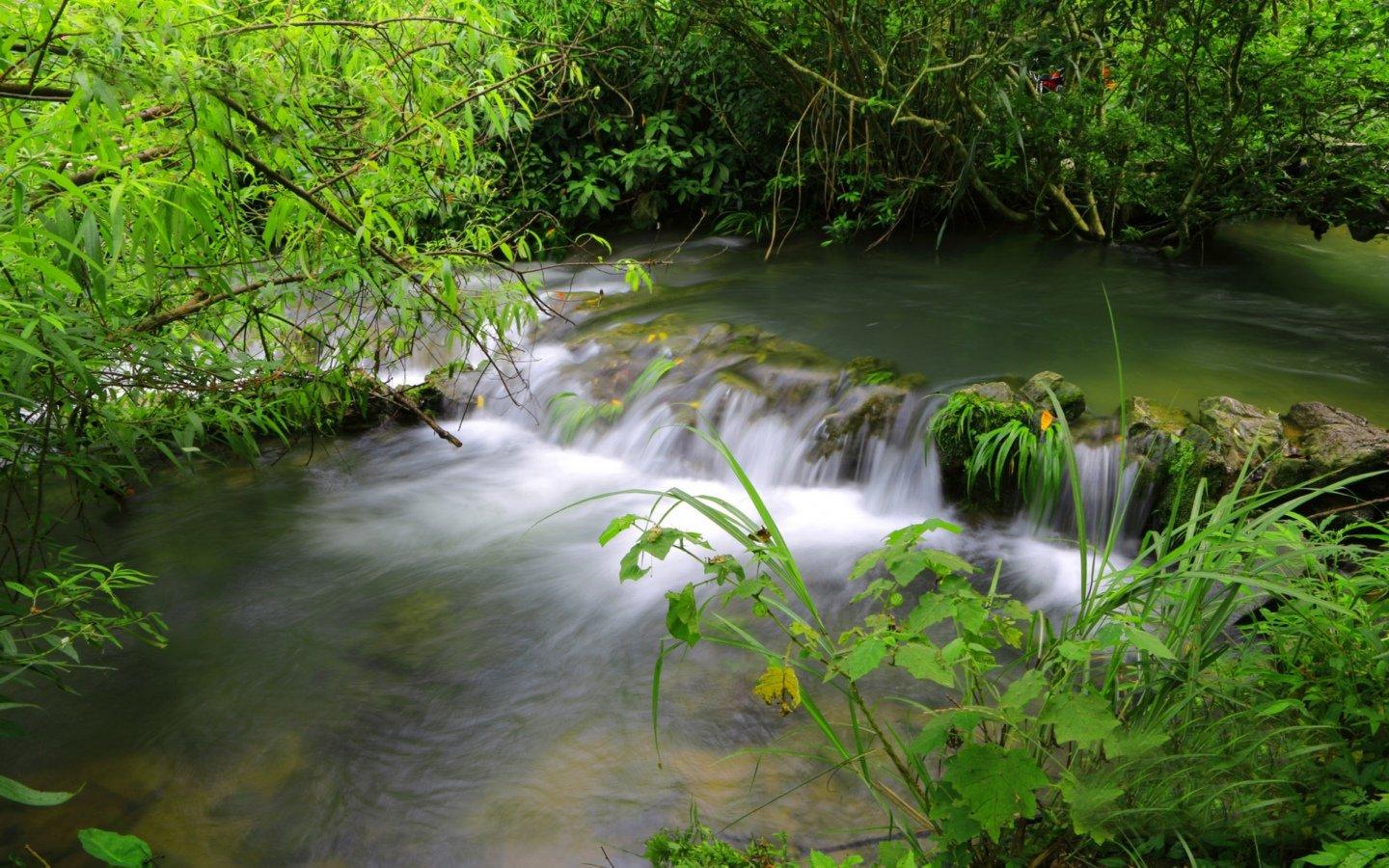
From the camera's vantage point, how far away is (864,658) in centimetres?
196

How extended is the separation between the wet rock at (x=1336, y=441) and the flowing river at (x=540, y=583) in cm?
72

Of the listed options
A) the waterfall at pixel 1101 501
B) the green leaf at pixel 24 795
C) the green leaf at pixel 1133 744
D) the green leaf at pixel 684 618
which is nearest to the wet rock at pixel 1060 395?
the waterfall at pixel 1101 501

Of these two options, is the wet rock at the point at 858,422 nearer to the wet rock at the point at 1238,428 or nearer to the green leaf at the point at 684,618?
the wet rock at the point at 1238,428

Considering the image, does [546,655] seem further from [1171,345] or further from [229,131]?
[1171,345]

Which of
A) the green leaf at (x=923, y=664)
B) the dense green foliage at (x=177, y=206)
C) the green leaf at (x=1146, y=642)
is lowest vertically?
the green leaf at (x=923, y=664)

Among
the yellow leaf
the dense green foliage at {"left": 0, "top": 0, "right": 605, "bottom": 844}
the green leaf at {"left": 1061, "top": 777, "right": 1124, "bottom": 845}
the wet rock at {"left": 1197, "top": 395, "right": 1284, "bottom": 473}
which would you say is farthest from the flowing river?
the green leaf at {"left": 1061, "top": 777, "right": 1124, "bottom": 845}

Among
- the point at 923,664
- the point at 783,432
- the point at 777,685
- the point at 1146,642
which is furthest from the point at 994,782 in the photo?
the point at 783,432

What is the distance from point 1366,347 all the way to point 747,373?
3963 millimetres

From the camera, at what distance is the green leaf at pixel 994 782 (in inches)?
77.5

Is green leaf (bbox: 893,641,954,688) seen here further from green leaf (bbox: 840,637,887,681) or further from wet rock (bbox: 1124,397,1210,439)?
wet rock (bbox: 1124,397,1210,439)

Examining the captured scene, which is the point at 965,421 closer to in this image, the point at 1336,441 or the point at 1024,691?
the point at 1336,441

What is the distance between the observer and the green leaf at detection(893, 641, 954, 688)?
1941 mm

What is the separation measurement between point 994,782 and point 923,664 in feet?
0.95

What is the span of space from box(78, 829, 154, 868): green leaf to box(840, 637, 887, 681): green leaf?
2034 mm
